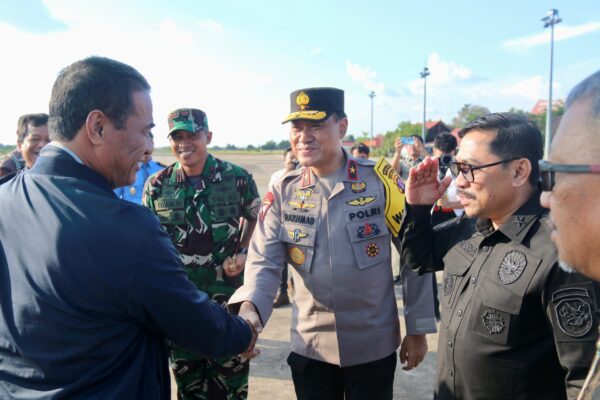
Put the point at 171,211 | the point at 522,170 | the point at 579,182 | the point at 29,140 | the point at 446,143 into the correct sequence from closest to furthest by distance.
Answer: the point at 579,182, the point at 522,170, the point at 171,211, the point at 29,140, the point at 446,143

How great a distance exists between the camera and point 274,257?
255 centimetres

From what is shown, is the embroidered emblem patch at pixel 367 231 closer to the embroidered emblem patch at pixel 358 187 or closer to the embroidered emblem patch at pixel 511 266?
the embroidered emblem patch at pixel 358 187

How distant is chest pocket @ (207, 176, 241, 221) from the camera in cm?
320

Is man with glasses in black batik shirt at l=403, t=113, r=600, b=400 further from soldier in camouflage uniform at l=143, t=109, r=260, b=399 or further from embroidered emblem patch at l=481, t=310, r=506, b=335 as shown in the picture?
soldier in camouflage uniform at l=143, t=109, r=260, b=399

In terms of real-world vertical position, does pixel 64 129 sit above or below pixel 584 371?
above

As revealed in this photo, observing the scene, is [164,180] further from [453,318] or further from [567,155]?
[567,155]

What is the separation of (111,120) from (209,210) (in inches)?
67.4

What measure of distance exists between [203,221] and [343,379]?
4.75ft

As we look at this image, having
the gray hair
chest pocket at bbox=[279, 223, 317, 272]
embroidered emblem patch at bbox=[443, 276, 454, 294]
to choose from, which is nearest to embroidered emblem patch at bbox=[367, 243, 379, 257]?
chest pocket at bbox=[279, 223, 317, 272]

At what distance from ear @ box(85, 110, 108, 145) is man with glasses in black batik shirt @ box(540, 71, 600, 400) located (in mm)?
1376

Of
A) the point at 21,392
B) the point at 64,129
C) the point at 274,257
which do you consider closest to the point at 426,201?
the point at 274,257

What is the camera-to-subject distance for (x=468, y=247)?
2023mm

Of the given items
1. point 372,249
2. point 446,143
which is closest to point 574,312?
point 372,249

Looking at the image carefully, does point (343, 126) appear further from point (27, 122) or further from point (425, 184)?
point (27, 122)
